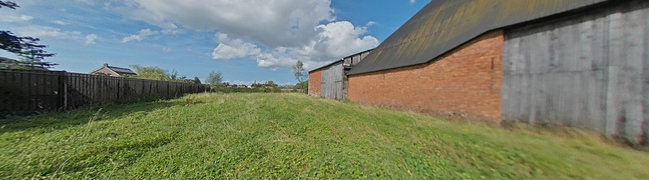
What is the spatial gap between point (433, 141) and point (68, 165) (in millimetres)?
5916

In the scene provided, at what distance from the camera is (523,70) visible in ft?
16.1

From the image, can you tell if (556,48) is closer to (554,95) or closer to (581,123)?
(554,95)

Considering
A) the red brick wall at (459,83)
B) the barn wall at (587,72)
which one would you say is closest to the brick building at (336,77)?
the red brick wall at (459,83)

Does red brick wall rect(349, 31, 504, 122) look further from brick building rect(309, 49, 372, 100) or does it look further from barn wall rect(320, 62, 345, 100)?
barn wall rect(320, 62, 345, 100)

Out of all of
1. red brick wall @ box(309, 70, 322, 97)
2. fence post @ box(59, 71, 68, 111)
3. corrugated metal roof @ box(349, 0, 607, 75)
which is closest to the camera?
corrugated metal roof @ box(349, 0, 607, 75)

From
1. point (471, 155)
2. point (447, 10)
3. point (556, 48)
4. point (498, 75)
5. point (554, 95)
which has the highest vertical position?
point (447, 10)

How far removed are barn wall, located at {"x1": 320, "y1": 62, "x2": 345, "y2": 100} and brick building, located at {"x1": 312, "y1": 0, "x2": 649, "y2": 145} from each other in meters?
7.55

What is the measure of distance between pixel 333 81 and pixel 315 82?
17.2 feet

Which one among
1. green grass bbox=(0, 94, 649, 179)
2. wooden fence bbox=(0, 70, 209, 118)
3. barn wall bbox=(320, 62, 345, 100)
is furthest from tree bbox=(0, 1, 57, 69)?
barn wall bbox=(320, 62, 345, 100)

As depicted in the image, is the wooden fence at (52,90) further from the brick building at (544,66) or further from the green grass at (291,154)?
the brick building at (544,66)

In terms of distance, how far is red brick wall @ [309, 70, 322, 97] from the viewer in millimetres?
20156

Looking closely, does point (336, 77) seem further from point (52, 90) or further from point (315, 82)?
point (52, 90)

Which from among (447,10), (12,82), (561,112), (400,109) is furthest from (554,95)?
(12,82)

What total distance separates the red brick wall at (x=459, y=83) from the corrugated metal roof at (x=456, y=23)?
1.20 feet
